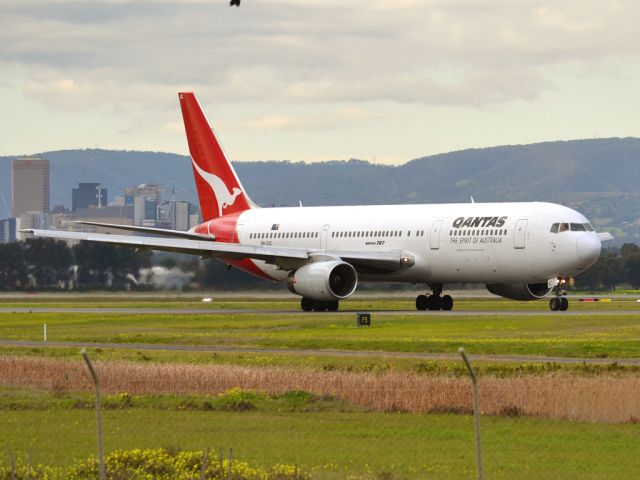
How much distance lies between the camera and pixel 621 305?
3036 inches

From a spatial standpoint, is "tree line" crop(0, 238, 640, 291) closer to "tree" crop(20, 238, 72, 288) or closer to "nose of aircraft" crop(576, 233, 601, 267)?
"tree" crop(20, 238, 72, 288)

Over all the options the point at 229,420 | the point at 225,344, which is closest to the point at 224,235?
the point at 225,344

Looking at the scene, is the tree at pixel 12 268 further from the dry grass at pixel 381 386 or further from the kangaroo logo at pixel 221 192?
the dry grass at pixel 381 386

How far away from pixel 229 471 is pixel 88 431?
346 inches

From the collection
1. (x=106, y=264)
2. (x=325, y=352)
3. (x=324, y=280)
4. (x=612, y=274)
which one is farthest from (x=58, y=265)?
(x=325, y=352)

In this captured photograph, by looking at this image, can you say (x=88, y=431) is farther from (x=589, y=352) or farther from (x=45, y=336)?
(x=45, y=336)

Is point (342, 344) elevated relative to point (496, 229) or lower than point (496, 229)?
lower

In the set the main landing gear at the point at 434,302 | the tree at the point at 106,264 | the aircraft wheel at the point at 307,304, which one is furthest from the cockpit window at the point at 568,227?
the tree at the point at 106,264

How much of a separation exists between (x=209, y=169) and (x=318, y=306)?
16.0 metres

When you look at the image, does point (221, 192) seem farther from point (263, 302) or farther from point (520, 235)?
point (520, 235)

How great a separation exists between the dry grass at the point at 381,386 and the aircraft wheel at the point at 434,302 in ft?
107

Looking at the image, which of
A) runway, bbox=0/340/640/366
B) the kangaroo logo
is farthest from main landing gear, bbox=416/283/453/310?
runway, bbox=0/340/640/366

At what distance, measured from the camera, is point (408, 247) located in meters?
69.4

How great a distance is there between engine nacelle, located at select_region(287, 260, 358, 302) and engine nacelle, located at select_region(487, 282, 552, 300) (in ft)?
23.6
